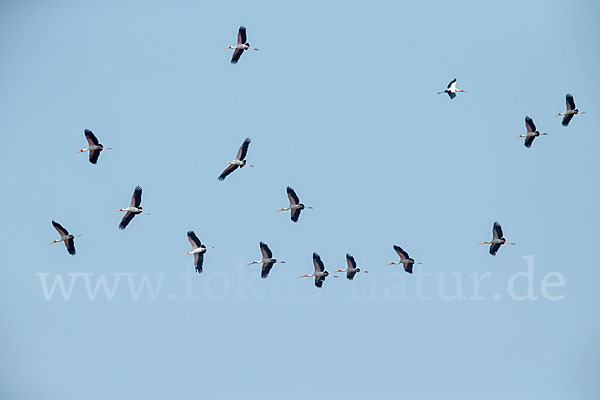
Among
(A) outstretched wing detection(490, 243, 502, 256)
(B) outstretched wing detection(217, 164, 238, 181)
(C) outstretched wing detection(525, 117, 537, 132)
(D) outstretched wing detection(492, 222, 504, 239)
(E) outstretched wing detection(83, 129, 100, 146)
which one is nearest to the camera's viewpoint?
(E) outstretched wing detection(83, 129, 100, 146)

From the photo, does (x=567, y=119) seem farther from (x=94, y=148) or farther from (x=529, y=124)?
(x=94, y=148)

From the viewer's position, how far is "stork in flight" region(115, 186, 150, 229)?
5309cm

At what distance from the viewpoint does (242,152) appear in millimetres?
53719

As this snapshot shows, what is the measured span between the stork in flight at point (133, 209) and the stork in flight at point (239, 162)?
341 cm

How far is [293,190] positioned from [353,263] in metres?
5.29

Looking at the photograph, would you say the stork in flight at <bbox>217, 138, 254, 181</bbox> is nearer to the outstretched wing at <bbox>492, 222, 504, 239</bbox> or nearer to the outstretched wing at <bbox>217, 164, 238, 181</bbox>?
the outstretched wing at <bbox>217, 164, 238, 181</bbox>

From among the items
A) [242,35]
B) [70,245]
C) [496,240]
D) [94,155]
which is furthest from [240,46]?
[496,240]

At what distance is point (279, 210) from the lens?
5728cm

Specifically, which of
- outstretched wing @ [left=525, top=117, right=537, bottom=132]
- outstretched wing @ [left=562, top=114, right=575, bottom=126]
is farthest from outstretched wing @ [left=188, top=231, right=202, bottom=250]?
outstretched wing @ [left=562, top=114, right=575, bottom=126]

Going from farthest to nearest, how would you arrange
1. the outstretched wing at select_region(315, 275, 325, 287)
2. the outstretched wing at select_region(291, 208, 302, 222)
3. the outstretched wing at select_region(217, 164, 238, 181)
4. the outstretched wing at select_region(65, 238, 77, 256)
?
the outstretched wing at select_region(315, 275, 325, 287)
the outstretched wing at select_region(291, 208, 302, 222)
the outstretched wing at select_region(217, 164, 238, 181)
the outstretched wing at select_region(65, 238, 77, 256)

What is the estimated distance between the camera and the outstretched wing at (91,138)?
52.0 m

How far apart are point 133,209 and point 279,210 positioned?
711cm

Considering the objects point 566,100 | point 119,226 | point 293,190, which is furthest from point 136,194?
point 566,100

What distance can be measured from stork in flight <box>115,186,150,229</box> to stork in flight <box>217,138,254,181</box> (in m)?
3.41
